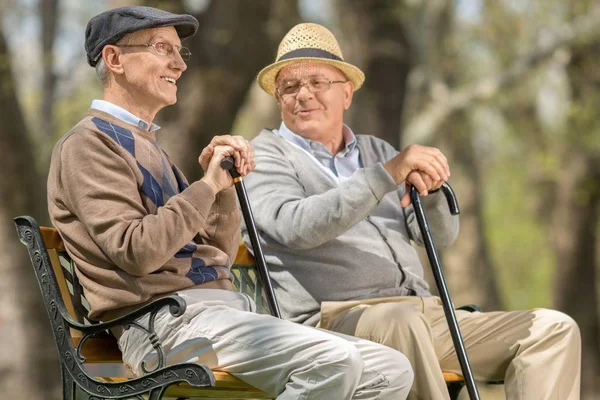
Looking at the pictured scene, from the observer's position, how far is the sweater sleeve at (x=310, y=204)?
406 centimetres

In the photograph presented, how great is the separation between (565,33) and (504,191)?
19.2 meters

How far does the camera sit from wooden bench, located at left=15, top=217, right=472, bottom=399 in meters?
3.41

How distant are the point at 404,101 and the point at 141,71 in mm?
6760

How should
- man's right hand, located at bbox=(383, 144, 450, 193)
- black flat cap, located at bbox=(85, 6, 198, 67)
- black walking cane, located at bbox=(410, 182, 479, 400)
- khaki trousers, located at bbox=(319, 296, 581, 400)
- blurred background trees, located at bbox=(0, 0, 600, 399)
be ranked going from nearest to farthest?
black flat cap, located at bbox=(85, 6, 198, 67)
khaki trousers, located at bbox=(319, 296, 581, 400)
black walking cane, located at bbox=(410, 182, 479, 400)
man's right hand, located at bbox=(383, 144, 450, 193)
blurred background trees, located at bbox=(0, 0, 600, 399)

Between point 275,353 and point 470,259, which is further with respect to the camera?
point 470,259

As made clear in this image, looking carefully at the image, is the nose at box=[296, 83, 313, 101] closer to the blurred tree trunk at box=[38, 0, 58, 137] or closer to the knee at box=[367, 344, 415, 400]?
the knee at box=[367, 344, 415, 400]

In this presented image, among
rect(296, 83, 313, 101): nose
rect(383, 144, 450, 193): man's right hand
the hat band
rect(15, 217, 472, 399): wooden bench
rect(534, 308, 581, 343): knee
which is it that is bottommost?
rect(534, 308, 581, 343): knee

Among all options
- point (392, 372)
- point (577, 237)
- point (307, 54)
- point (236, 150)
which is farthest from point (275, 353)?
point (577, 237)

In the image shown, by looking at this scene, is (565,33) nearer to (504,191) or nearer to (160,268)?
(160,268)

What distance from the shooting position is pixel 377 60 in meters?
10.3

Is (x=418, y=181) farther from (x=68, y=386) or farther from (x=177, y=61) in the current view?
(x=68, y=386)

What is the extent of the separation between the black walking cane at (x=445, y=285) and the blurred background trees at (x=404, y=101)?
4032 mm

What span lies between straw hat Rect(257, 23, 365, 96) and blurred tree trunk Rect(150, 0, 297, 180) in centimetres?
346

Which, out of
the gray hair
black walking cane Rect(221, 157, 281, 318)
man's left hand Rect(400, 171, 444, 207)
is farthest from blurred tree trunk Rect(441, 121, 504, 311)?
the gray hair
